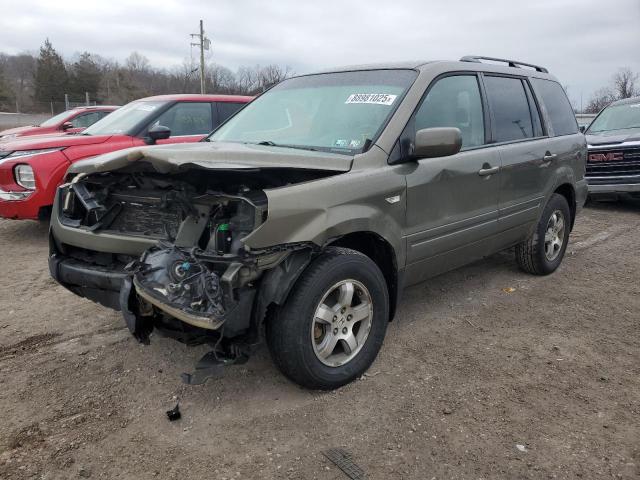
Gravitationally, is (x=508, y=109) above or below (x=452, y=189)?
above

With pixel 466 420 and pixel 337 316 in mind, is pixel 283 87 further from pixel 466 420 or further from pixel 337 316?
pixel 466 420

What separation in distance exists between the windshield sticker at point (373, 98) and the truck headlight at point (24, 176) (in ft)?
13.2

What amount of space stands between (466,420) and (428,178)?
59.5 inches

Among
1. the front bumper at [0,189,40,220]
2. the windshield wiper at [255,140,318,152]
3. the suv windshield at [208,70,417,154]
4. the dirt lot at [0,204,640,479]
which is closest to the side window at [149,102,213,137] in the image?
the front bumper at [0,189,40,220]

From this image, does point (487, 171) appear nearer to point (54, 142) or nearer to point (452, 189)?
point (452, 189)

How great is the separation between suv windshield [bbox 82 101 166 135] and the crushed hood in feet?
12.1

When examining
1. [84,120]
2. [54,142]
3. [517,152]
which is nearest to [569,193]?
[517,152]

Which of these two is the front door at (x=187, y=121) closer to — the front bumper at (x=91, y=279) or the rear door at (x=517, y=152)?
the front bumper at (x=91, y=279)

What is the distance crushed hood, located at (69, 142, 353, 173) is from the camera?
257 centimetres

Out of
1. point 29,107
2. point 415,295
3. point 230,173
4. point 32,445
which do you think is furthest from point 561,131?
point 29,107

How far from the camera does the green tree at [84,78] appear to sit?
49.9m

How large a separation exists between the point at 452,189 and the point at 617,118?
7915 mm

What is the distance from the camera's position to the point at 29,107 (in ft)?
136

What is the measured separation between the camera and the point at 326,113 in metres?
3.58
